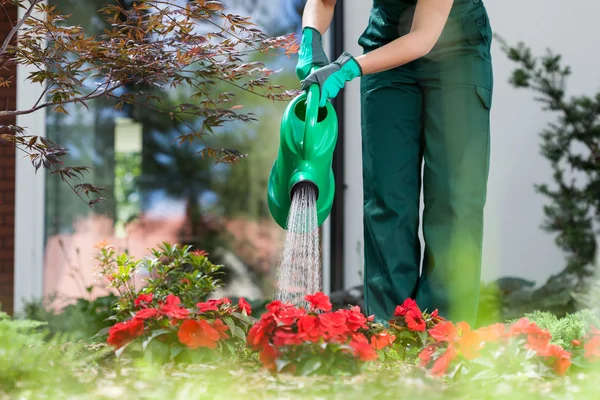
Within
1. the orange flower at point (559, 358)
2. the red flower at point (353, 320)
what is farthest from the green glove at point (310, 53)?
the orange flower at point (559, 358)

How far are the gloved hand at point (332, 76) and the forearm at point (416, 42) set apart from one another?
0.03 meters

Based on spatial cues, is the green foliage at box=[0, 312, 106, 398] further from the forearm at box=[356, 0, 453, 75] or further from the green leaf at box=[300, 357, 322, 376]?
the forearm at box=[356, 0, 453, 75]

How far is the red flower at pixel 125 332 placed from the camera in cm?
178

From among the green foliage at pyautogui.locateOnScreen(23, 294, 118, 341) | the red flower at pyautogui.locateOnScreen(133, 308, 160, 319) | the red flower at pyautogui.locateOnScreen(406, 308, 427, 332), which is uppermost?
the red flower at pyautogui.locateOnScreen(133, 308, 160, 319)

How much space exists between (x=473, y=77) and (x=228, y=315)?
3.51ft

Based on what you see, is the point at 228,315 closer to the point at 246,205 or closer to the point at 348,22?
the point at 246,205

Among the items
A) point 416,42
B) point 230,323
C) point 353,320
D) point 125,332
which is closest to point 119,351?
point 125,332

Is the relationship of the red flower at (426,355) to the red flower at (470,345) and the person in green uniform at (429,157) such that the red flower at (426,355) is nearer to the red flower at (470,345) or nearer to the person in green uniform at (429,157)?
the red flower at (470,345)

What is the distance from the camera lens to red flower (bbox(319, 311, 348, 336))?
1679 mm

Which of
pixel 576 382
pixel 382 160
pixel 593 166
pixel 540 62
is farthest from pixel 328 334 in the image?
pixel 540 62

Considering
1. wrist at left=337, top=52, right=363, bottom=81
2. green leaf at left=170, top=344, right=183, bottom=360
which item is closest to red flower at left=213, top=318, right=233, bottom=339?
green leaf at left=170, top=344, right=183, bottom=360

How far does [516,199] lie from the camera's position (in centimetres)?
409

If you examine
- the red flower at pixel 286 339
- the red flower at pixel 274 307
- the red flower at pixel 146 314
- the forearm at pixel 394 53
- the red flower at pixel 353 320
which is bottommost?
the red flower at pixel 286 339

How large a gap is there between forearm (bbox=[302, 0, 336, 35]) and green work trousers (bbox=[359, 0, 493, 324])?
17cm
